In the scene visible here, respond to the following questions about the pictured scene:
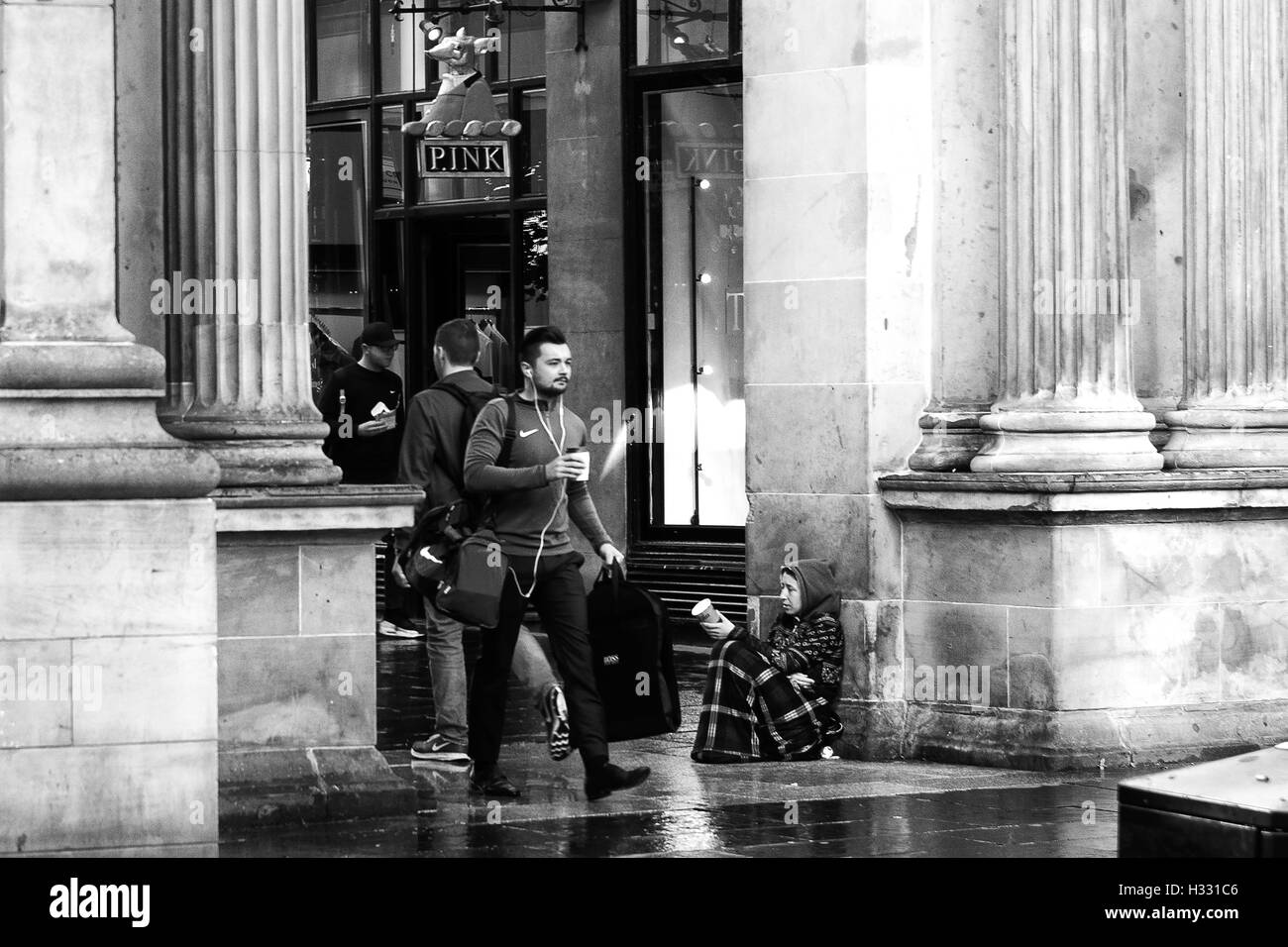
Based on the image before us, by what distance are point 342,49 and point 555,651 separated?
1266 cm

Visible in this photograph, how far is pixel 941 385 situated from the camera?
12.3m

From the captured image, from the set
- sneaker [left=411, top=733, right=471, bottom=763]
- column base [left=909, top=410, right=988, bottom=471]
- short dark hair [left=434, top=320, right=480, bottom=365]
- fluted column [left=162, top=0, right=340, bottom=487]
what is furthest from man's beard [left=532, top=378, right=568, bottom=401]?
column base [left=909, top=410, right=988, bottom=471]

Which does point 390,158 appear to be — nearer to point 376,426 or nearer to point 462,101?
point 462,101

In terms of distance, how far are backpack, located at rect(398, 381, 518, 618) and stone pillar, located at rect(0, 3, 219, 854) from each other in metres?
1.76

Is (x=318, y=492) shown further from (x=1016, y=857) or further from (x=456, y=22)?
(x=456, y=22)

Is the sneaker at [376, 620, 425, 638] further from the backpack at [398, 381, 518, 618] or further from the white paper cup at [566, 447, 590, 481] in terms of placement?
the white paper cup at [566, 447, 590, 481]

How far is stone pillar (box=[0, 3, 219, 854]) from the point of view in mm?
8383

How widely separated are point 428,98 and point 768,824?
12375 mm

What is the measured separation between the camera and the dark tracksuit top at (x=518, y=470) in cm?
1033

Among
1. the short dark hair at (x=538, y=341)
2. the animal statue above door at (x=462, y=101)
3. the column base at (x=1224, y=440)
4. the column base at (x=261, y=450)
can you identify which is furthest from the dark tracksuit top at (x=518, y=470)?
the animal statue above door at (x=462, y=101)

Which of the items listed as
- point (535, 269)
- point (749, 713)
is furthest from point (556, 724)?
point (535, 269)

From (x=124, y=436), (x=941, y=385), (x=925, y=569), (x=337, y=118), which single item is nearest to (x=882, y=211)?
(x=941, y=385)

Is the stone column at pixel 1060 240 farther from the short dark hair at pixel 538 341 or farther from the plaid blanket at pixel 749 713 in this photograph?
the short dark hair at pixel 538 341

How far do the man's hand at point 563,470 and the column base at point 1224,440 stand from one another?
395cm
